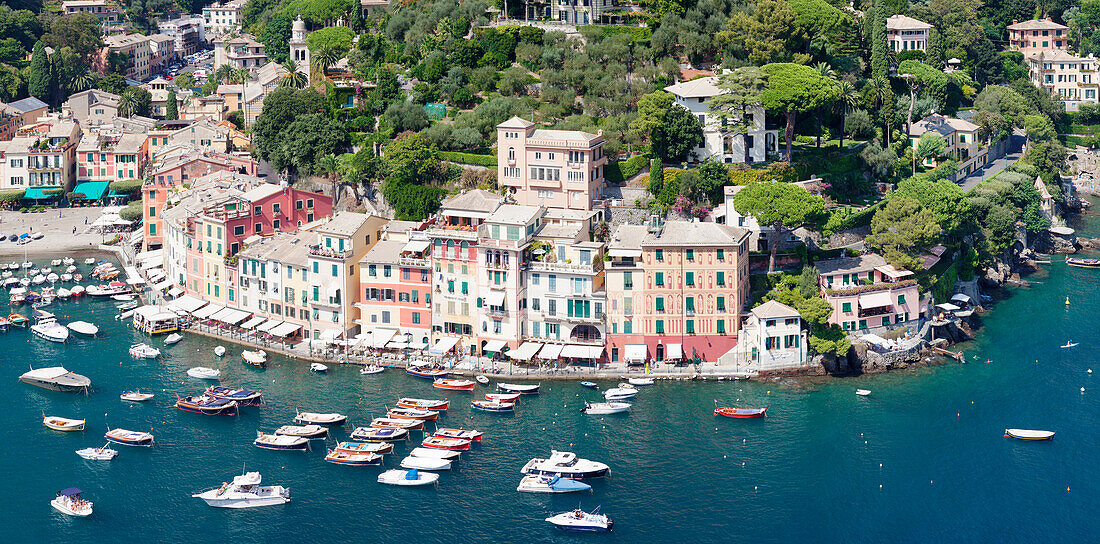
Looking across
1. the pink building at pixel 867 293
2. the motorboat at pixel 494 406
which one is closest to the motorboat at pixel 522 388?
the motorboat at pixel 494 406

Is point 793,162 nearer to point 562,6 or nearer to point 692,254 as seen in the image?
point 692,254

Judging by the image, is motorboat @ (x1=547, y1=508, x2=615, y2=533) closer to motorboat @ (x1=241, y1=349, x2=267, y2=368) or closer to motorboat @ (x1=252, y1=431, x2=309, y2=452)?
motorboat @ (x1=252, y1=431, x2=309, y2=452)

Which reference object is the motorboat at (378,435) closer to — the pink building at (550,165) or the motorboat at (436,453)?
the motorboat at (436,453)

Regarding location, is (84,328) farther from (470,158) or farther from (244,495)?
(244,495)

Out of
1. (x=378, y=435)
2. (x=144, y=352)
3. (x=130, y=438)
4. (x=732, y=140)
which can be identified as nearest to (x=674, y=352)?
(x=378, y=435)

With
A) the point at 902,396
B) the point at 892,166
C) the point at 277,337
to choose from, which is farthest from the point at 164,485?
the point at 892,166

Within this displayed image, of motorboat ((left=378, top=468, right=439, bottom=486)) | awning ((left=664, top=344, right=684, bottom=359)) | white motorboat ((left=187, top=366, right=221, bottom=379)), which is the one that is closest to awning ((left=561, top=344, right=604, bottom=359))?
awning ((left=664, top=344, right=684, bottom=359))
